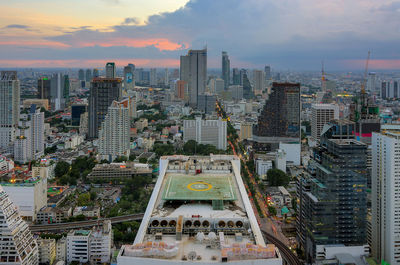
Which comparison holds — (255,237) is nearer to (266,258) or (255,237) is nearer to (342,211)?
(266,258)

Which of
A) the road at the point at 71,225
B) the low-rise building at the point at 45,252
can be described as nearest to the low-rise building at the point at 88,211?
the road at the point at 71,225

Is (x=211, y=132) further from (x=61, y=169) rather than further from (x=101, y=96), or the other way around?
(x=61, y=169)

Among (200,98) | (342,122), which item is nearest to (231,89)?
(200,98)

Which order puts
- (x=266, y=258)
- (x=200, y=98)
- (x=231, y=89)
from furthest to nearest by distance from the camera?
(x=231, y=89)
(x=200, y=98)
(x=266, y=258)

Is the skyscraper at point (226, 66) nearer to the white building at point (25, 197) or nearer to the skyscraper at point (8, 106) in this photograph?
the skyscraper at point (8, 106)

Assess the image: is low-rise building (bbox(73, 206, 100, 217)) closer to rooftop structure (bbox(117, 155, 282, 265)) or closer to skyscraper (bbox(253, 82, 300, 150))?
rooftop structure (bbox(117, 155, 282, 265))

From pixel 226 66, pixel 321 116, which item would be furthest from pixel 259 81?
pixel 321 116
